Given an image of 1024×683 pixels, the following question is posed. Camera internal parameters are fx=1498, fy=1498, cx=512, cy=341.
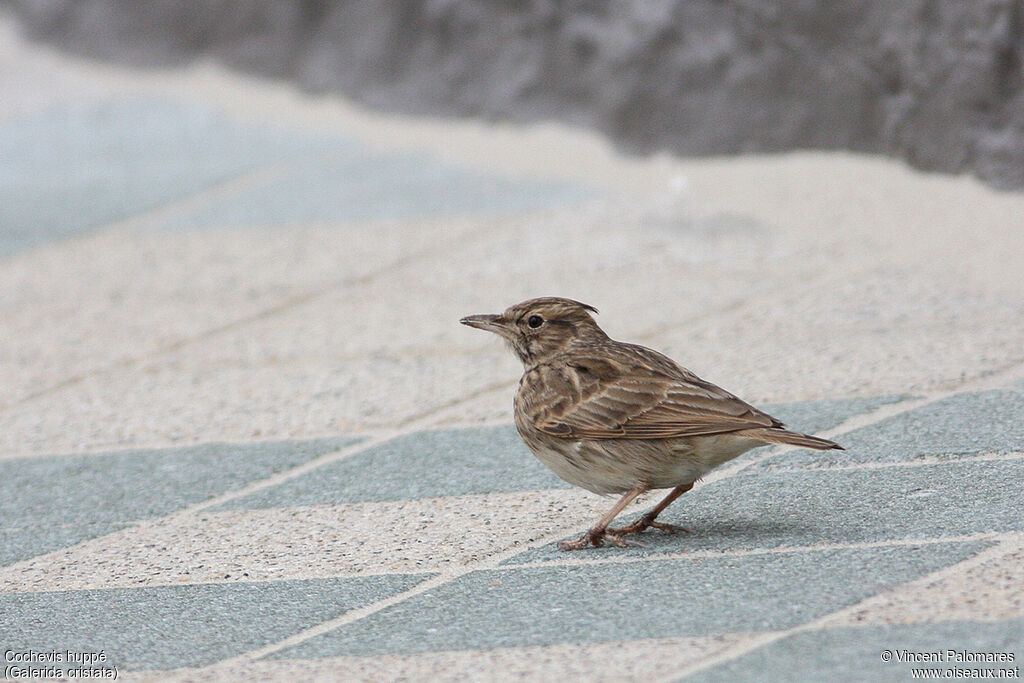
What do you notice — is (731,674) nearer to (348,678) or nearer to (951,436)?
(348,678)

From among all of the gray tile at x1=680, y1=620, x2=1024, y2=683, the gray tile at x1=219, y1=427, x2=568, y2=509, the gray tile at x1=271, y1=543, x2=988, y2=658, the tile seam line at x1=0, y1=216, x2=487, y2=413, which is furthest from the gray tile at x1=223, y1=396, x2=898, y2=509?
the tile seam line at x1=0, y1=216, x2=487, y2=413

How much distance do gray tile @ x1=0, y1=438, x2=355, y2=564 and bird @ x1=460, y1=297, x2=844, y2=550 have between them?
4.12ft

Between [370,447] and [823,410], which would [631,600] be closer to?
[823,410]

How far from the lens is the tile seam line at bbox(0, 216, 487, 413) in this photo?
656cm

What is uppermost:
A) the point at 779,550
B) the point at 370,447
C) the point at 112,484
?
the point at 779,550

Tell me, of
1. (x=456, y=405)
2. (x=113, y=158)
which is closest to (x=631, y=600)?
(x=456, y=405)

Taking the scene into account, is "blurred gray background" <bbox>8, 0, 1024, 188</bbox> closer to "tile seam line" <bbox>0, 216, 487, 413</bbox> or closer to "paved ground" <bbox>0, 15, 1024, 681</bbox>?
"paved ground" <bbox>0, 15, 1024, 681</bbox>

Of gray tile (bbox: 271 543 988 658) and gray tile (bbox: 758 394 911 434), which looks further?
gray tile (bbox: 758 394 911 434)

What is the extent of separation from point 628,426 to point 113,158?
720 cm

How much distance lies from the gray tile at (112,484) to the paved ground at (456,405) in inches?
0.7

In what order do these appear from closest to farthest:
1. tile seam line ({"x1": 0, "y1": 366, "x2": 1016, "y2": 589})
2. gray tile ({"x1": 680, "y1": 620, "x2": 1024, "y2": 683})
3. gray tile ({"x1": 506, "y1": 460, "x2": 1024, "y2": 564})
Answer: gray tile ({"x1": 680, "y1": 620, "x2": 1024, "y2": 683})
gray tile ({"x1": 506, "y1": 460, "x2": 1024, "y2": 564})
tile seam line ({"x1": 0, "y1": 366, "x2": 1016, "y2": 589})

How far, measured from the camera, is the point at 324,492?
5.01 meters

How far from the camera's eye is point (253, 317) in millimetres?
7289

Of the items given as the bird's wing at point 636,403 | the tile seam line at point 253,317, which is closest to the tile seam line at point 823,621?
the bird's wing at point 636,403
